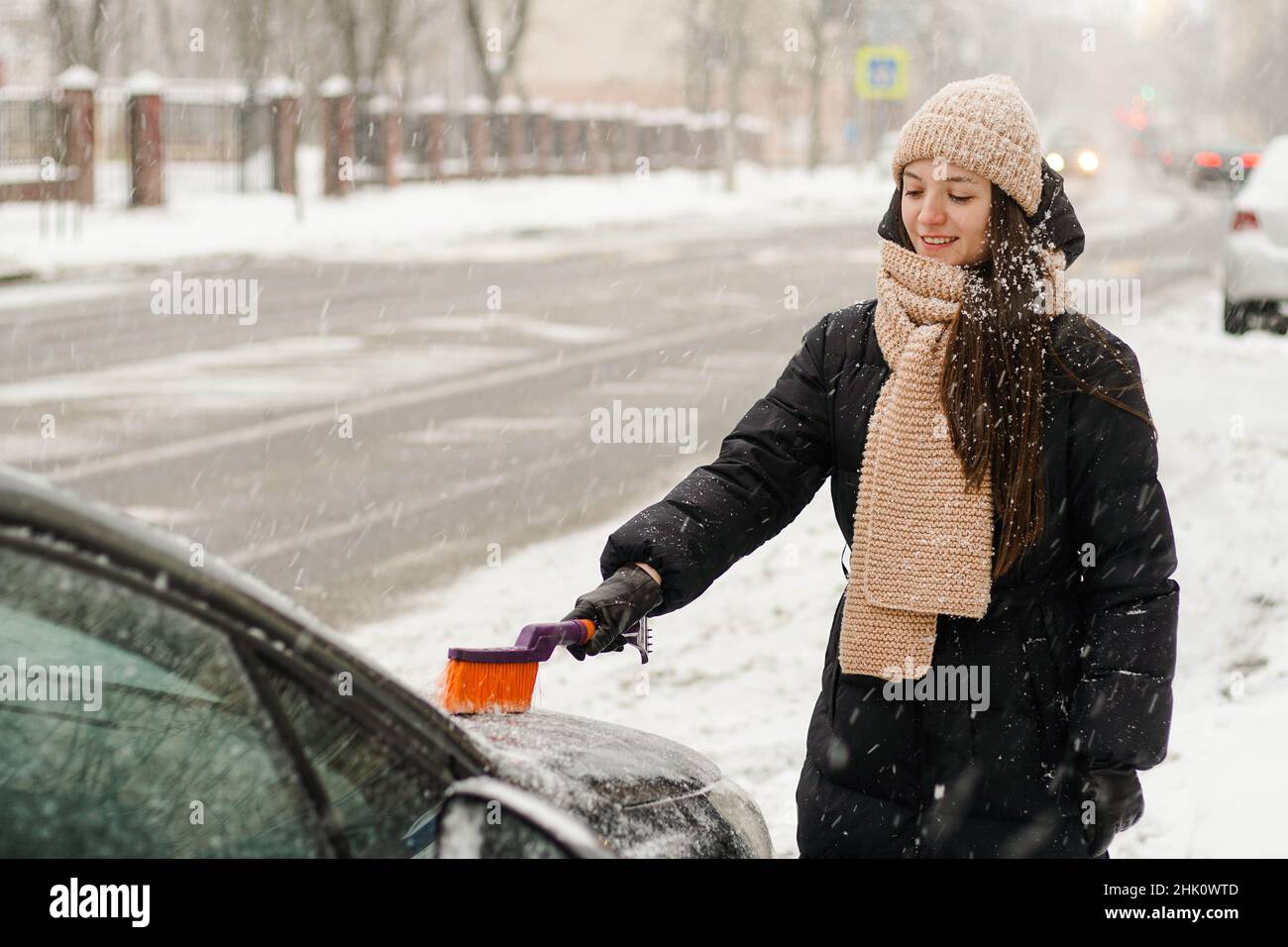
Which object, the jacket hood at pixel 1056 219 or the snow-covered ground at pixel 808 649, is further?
the snow-covered ground at pixel 808 649

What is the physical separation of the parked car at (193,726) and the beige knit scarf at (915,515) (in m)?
0.85

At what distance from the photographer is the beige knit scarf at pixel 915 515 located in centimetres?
248

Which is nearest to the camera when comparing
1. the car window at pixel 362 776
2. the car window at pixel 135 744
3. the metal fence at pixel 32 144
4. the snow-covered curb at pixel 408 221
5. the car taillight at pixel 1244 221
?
the car window at pixel 135 744

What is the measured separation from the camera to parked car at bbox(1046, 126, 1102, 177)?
47781 mm

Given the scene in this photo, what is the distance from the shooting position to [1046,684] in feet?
8.11

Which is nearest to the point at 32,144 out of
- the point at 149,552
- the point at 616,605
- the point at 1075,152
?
the point at 616,605

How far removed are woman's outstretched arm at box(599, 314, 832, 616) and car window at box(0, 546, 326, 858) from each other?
0.98 m

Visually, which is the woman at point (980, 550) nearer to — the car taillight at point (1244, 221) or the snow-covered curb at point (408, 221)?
the car taillight at point (1244, 221)

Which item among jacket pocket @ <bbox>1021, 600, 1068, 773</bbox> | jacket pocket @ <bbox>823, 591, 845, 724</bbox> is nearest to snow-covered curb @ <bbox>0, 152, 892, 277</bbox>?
jacket pocket @ <bbox>823, 591, 845, 724</bbox>

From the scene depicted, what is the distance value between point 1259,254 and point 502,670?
504 inches
